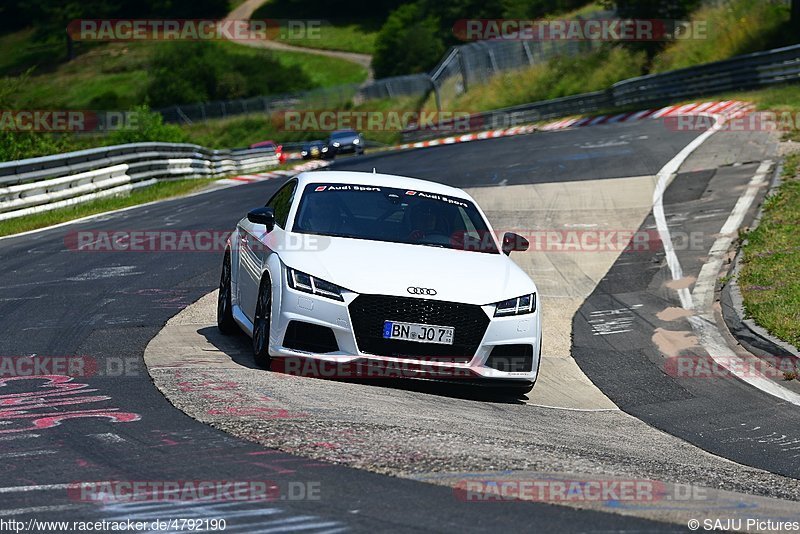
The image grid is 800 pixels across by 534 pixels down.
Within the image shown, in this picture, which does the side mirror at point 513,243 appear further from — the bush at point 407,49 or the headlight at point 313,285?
the bush at point 407,49

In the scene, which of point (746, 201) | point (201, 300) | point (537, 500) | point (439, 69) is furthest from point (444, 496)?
point (439, 69)

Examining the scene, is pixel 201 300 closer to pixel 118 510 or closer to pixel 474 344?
pixel 474 344

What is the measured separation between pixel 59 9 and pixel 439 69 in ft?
187

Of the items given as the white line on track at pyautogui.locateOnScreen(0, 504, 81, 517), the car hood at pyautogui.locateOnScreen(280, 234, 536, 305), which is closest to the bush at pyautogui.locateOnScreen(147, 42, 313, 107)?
the car hood at pyautogui.locateOnScreen(280, 234, 536, 305)

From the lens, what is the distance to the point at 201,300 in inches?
496

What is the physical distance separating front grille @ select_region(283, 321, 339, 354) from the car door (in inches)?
34.5

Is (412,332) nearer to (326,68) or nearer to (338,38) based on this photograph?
(326,68)

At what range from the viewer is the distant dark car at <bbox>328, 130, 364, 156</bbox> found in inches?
1874

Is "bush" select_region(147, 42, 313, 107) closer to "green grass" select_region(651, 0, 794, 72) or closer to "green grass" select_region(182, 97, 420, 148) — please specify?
"green grass" select_region(182, 97, 420, 148)

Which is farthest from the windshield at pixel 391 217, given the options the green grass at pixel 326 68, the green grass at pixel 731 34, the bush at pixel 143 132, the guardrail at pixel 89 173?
the green grass at pixel 326 68

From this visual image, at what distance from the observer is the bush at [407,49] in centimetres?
Answer: 9188

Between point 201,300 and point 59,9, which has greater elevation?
point 59,9

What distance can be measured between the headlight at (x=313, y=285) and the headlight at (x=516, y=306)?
1.20 m

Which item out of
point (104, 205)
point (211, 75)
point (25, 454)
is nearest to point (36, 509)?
point (25, 454)
